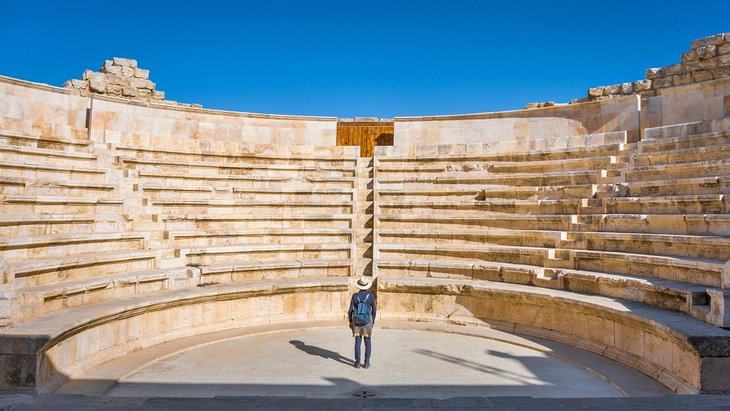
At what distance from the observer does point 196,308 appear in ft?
39.0

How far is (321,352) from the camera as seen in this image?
10594mm

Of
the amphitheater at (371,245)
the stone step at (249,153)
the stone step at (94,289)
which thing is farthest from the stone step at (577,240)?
the stone step at (94,289)

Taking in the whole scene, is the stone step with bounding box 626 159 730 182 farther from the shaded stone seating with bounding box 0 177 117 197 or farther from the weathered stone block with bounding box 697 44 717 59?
the shaded stone seating with bounding box 0 177 117 197

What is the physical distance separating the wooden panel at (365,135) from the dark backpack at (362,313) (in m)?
9.27

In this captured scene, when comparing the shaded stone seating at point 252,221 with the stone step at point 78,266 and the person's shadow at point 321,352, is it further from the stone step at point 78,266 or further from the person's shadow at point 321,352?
the person's shadow at point 321,352

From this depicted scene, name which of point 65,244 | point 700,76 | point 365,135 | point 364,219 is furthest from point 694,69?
point 65,244

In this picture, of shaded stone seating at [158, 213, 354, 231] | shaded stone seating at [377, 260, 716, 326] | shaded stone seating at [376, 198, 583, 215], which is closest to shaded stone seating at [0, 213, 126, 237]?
shaded stone seating at [158, 213, 354, 231]

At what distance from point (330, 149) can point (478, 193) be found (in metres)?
4.78

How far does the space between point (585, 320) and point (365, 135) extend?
32.5 feet

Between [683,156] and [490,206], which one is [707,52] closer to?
[683,156]

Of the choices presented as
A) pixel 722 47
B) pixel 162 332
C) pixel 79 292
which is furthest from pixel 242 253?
pixel 722 47

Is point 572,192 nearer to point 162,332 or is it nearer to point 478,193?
point 478,193

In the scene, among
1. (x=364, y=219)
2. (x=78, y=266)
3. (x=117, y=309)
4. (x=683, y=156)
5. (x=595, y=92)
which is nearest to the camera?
(x=117, y=309)

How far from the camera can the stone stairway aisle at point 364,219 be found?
14656 millimetres
